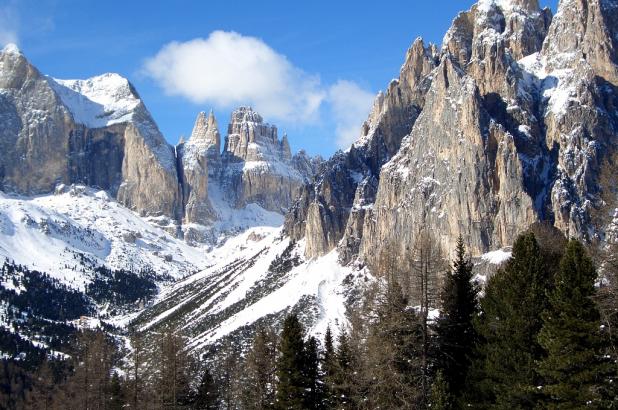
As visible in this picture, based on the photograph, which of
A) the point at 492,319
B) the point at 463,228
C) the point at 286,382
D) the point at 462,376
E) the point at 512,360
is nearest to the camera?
the point at 512,360

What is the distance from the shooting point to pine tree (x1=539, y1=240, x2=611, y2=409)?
3231 centimetres

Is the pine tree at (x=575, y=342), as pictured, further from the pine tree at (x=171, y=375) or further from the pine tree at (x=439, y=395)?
the pine tree at (x=171, y=375)

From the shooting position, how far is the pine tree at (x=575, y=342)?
3231 centimetres

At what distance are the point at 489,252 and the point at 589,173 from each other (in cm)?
3473

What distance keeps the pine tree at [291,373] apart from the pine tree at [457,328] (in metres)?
12.1

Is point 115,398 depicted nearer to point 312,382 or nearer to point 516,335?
point 312,382

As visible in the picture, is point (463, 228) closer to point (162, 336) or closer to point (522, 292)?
point (162, 336)

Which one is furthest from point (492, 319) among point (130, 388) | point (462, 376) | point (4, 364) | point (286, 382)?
point (4, 364)

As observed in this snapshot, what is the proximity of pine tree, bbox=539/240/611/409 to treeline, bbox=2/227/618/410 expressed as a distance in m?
0.05

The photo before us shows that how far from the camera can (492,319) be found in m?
41.5

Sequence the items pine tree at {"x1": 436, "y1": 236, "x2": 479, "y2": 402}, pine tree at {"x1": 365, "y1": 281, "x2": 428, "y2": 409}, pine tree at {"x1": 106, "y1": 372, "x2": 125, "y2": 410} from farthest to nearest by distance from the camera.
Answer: pine tree at {"x1": 106, "y1": 372, "x2": 125, "y2": 410} < pine tree at {"x1": 436, "y1": 236, "x2": 479, "y2": 402} < pine tree at {"x1": 365, "y1": 281, "x2": 428, "y2": 409}

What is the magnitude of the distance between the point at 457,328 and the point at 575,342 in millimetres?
15309

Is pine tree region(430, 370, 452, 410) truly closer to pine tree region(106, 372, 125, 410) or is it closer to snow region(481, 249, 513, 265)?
pine tree region(106, 372, 125, 410)

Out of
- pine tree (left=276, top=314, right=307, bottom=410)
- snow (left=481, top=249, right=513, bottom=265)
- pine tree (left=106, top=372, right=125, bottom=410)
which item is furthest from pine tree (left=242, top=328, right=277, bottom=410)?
snow (left=481, top=249, right=513, bottom=265)
